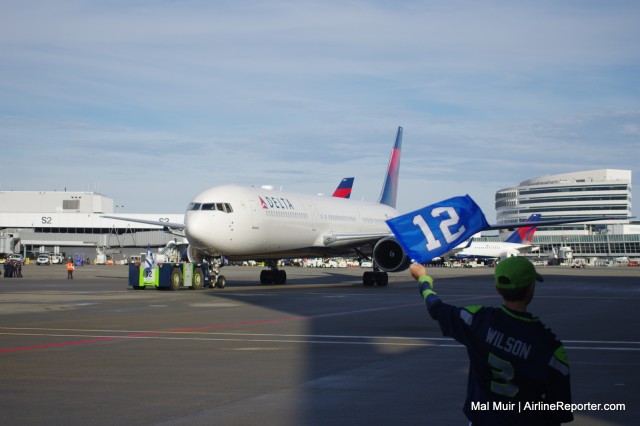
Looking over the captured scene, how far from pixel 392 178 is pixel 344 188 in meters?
16.7

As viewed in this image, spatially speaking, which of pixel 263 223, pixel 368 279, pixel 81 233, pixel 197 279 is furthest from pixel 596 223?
pixel 197 279

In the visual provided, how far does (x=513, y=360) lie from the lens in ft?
15.3

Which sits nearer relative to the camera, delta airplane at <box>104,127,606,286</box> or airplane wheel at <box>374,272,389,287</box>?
delta airplane at <box>104,127,606,286</box>

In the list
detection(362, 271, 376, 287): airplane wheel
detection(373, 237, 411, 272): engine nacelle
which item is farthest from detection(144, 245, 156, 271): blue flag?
detection(362, 271, 376, 287): airplane wheel

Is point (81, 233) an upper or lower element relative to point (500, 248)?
upper

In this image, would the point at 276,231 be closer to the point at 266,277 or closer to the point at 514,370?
the point at 266,277

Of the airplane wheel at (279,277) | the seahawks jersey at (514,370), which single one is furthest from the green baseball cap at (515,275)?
the airplane wheel at (279,277)

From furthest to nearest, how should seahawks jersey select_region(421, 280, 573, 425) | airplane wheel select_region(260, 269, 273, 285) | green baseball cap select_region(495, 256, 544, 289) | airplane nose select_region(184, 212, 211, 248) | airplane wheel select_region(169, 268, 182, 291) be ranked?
airplane wheel select_region(260, 269, 273, 285)
airplane wheel select_region(169, 268, 182, 291)
airplane nose select_region(184, 212, 211, 248)
green baseball cap select_region(495, 256, 544, 289)
seahawks jersey select_region(421, 280, 573, 425)

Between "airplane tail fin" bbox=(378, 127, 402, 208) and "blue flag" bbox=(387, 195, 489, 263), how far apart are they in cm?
4837

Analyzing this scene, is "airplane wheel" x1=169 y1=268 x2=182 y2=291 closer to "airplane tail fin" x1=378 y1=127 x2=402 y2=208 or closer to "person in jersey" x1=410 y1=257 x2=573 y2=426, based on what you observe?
"airplane tail fin" x1=378 y1=127 x2=402 y2=208

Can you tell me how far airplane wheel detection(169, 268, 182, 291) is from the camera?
3594 cm

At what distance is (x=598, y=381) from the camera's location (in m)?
10.8

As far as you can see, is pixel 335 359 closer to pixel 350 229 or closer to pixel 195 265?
pixel 195 265

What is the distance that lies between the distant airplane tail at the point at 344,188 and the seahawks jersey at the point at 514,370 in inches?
2563
